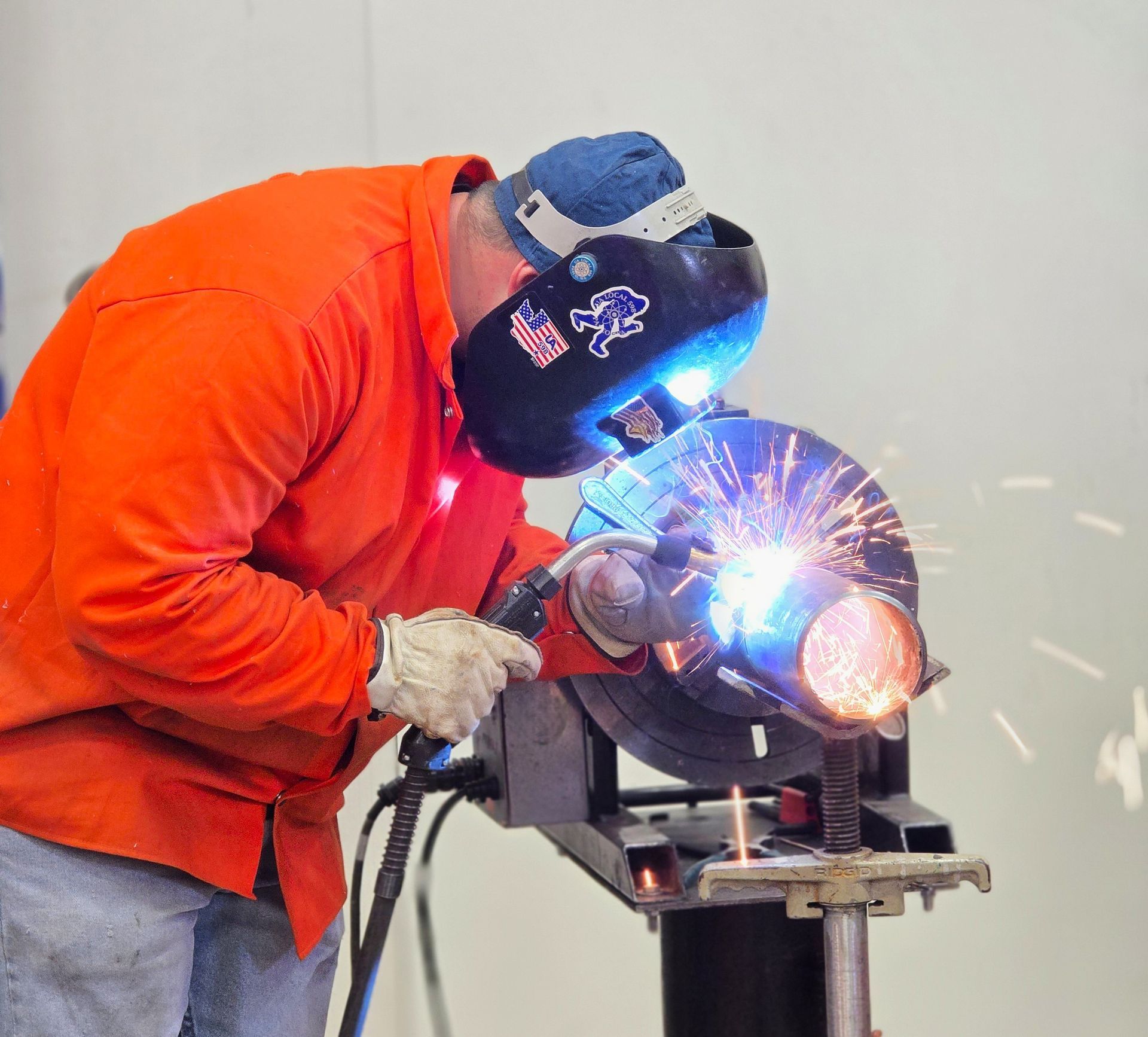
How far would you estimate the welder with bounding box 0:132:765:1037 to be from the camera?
3.75 ft

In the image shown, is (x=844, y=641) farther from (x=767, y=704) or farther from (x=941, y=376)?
(x=941, y=376)

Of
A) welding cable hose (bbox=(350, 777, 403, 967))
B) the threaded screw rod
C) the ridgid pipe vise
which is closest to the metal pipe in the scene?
the ridgid pipe vise

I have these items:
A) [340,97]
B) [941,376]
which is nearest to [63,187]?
[340,97]

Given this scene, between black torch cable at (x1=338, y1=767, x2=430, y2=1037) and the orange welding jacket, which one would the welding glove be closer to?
the orange welding jacket

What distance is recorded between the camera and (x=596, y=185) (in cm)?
132

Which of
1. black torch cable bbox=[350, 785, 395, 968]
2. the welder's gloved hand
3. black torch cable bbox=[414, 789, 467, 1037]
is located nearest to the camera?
the welder's gloved hand

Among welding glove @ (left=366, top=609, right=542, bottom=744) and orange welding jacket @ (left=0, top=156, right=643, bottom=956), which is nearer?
orange welding jacket @ (left=0, top=156, right=643, bottom=956)

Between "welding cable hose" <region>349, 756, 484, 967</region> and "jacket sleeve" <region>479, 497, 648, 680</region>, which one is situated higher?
"jacket sleeve" <region>479, 497, 648, 680</region>

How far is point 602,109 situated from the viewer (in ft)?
8.32

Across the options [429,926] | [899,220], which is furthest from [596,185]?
[429,926]

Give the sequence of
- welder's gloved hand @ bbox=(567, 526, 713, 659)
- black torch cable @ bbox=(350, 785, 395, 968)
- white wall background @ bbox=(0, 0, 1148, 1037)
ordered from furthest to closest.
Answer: white wall background @ bbox=(0, 0, 1148, 1037), black torch cable @ bbox=(350, 785, 395, 968), welder's gloved hand @ bbox=(567, 526, 713, 659)

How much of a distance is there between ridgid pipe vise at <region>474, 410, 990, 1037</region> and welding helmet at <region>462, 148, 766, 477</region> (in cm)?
14

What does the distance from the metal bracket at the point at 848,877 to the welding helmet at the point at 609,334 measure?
1.61 ft

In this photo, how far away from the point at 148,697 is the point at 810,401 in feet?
5.58
